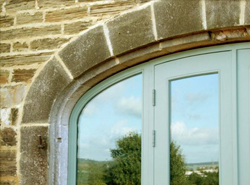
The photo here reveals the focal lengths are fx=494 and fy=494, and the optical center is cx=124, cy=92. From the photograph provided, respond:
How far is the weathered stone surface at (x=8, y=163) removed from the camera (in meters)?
4.47

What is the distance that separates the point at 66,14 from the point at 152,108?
3.85ft

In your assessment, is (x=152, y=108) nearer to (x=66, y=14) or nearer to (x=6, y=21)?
(x=66, y=14)

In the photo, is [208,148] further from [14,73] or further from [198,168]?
[14,73]

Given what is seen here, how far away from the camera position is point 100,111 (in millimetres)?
4508

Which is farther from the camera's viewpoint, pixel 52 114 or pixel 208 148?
pixel 52 114

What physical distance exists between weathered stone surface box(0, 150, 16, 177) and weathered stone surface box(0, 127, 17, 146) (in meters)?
0.07

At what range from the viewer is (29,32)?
15.2 ft

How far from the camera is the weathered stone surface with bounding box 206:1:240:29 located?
3.78 meters

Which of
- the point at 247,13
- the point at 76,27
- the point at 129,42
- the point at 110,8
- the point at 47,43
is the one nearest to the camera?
the point at 247,13

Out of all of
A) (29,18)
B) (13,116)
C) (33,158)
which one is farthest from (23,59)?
(33,158)

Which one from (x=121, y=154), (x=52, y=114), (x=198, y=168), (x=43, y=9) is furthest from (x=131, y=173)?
(x=43, y=9)

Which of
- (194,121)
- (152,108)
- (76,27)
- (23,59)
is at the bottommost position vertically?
(194,121)

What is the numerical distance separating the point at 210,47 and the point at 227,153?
2.88ft

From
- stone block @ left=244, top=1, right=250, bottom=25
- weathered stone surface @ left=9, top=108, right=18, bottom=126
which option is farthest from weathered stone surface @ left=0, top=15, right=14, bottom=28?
stone block @ left=244, top=1, right=250, bottom=25
